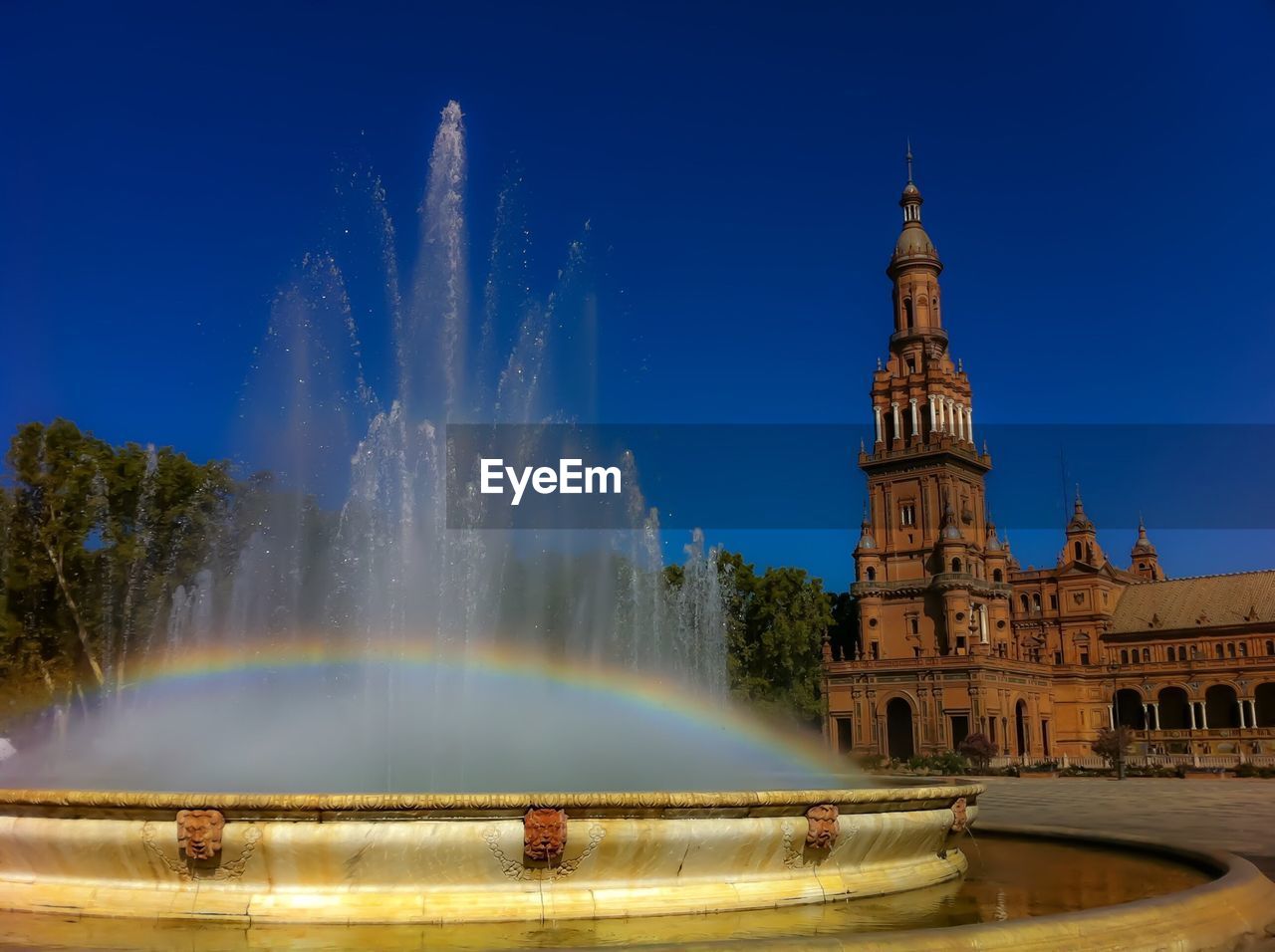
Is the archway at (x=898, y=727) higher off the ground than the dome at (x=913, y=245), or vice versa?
the dome at (x=913, y=245)

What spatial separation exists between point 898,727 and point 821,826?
60.0 meters

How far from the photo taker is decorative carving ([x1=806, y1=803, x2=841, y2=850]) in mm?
7719

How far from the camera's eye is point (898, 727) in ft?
213

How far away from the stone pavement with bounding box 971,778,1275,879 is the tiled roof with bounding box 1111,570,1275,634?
38.2 metres

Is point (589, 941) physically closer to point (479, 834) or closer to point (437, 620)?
point (479, 834)

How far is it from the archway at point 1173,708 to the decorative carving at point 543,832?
73.2 metres

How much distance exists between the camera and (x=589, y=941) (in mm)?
6574

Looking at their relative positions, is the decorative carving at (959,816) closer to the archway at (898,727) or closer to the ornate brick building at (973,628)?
the ornate brick building at (973,628)

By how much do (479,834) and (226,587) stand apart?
27.5m

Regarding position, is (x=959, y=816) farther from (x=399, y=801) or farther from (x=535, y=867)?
(x=399, y=801)

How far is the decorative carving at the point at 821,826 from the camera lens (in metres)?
7.72

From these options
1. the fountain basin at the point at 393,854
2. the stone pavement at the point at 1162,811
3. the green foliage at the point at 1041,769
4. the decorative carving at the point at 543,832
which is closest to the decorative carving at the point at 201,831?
the fountain basin at the point at 393,854

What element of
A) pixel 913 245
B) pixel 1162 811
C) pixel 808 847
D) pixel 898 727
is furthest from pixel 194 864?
pixel 913 245

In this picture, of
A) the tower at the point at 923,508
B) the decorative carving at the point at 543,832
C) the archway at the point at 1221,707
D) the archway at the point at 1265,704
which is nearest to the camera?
the decorative carving at the point at 543,832
